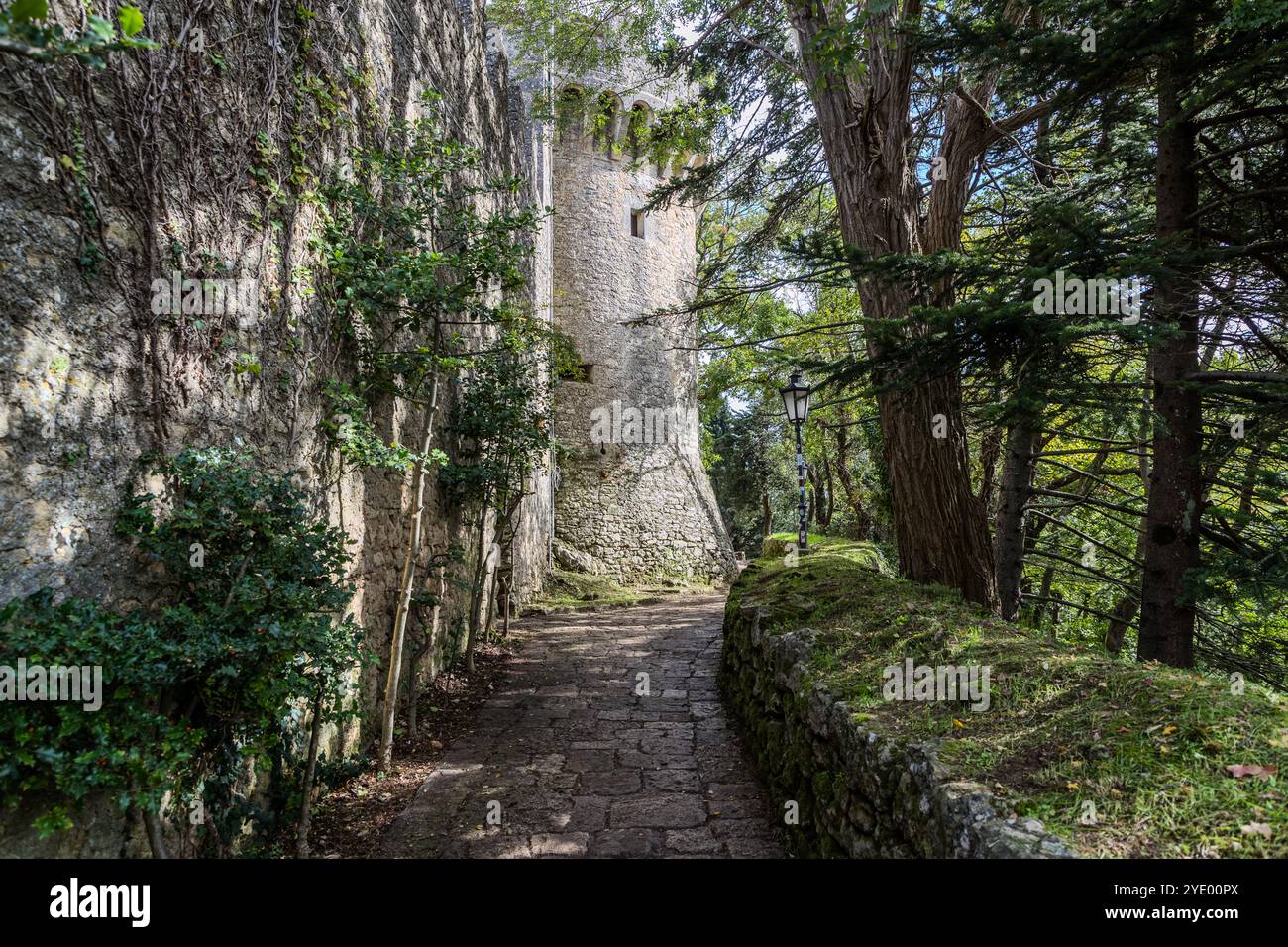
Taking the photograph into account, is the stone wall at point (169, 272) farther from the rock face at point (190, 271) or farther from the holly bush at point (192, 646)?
the holly bush at point (192, 646)

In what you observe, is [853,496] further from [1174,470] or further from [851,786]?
[851,786]

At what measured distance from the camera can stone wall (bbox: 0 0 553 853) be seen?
6.23 feet

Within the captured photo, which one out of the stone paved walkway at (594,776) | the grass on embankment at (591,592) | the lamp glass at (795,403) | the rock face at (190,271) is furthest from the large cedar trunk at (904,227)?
the grass on embankment at (591,592)

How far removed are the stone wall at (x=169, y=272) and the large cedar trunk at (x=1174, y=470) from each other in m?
4.64

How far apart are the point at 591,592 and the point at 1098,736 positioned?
912 centimetres

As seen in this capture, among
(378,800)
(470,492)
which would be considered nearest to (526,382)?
(470,492)

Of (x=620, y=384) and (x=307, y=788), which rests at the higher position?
(x=620, y=384)

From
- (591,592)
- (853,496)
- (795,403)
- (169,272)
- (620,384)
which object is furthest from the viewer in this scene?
(853,496)

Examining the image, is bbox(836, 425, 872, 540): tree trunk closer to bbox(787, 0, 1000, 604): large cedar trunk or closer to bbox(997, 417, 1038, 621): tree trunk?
bbox(997, 417, 1038, 621): tree trunk

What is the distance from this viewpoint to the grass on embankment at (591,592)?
980 cm

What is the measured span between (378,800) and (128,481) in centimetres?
207

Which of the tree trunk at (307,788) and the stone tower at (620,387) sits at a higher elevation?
the stone tower at (620,387)

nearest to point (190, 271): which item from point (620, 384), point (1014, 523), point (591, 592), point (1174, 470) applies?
point (1174, 470)

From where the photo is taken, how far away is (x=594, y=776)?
12.1 feet
